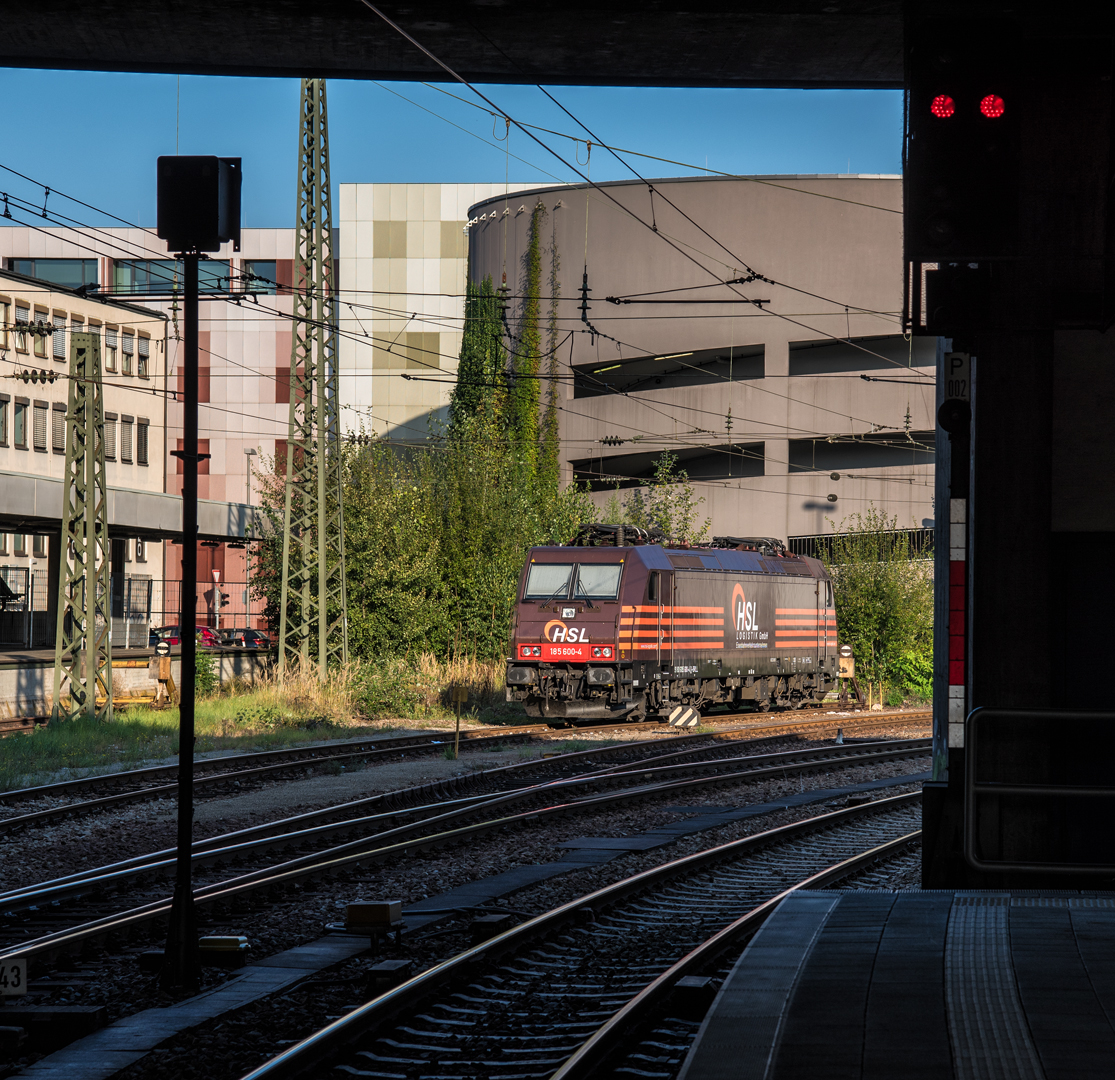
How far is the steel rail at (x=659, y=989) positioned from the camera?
21.4ft

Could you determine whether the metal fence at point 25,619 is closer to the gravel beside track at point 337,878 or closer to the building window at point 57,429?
the building window at point 57,429

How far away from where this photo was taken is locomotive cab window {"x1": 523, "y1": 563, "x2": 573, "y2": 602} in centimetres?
2753

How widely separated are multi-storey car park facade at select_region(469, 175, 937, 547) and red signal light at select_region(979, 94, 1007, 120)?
1775 inches

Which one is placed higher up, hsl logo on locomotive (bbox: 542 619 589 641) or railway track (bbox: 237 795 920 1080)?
hsl logo on locomotive (bbox: 542 619 589 641)

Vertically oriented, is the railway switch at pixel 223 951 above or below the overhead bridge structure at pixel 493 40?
below

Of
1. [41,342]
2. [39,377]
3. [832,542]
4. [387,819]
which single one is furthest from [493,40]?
[41,342]

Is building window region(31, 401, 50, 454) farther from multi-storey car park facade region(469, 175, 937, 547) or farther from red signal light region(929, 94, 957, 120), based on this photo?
red signal light region(929, 94, 957, 120)

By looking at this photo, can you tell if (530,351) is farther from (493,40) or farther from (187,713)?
(187,713)

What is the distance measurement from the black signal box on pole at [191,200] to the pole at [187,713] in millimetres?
159

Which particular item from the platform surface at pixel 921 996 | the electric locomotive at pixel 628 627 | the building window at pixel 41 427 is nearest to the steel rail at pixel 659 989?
the platform surface at pixel 921 996

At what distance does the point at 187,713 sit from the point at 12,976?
1836 millimetres

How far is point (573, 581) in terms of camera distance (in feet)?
90.2

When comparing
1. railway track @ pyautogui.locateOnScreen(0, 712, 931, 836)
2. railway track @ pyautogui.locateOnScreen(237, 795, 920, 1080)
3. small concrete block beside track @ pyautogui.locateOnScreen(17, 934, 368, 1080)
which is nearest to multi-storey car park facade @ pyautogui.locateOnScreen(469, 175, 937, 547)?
railway track @ pyautogui.locateOnScreen(0, 712, 931, 836)

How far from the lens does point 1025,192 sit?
934cm
